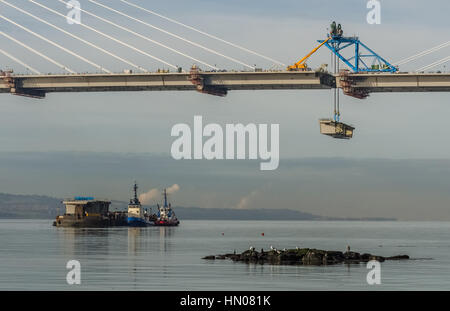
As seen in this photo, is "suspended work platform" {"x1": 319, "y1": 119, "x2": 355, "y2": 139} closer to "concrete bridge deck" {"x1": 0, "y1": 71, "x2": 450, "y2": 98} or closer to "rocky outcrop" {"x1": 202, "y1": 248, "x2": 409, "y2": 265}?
"concrete bridge deck" {"x1": 0, "y1": 71, "x2": 450, "y2": 98}

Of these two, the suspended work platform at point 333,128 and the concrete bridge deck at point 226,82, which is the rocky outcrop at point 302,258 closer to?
the suspended work platform at point 333,128

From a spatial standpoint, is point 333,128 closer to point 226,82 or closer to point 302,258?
point 226,82

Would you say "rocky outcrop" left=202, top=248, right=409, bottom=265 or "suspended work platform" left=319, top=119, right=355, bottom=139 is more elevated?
"suspended work platform" left=319, top=119, right=355, bottom=139

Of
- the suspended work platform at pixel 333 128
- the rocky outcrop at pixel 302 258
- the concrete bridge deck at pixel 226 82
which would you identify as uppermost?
the concrete bridge deck at pixel 226 82

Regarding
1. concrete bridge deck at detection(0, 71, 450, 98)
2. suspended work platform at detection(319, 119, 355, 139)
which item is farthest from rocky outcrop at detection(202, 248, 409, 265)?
concrete bridge deck at detection(0, 71, 450, 98)

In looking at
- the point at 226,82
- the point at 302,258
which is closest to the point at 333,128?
the point at 226,82

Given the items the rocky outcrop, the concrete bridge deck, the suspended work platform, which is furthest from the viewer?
the concrete bridge deck

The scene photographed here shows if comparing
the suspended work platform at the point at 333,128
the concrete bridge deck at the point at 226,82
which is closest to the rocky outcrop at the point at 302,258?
the suspended work platform at the point at 333,128

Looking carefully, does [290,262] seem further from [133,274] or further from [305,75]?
[305,75]

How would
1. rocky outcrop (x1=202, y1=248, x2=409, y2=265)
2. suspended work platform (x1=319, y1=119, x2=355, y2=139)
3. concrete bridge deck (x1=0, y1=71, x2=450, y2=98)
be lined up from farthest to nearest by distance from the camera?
concrete bridge deck (x1=0, y1=71, x2=450, y2=98), suspended work platform (x1=319, y1=119, x2=355, y2=139), rocky outcrop (x1=202, y1=248, x2=409, y2=265)

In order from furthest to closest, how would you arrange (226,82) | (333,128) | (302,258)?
(226,82)
(333,128)
(302,258)
